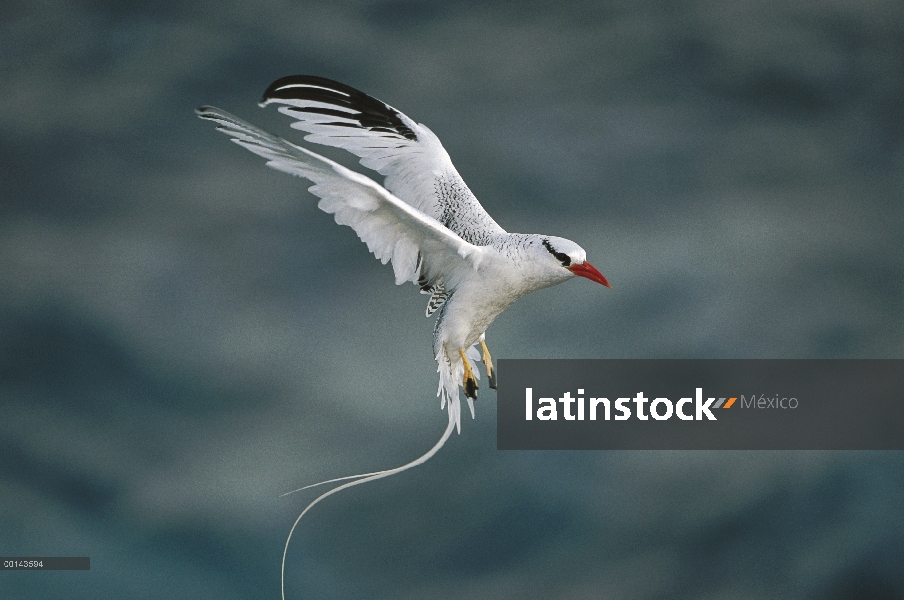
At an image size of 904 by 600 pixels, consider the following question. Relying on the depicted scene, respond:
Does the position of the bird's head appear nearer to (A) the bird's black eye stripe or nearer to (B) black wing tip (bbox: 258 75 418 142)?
(A) the bird's black eye stripe

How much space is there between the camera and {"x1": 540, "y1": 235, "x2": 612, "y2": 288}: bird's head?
5.22 meters

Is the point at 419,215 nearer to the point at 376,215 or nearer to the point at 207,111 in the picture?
the point at 376,215

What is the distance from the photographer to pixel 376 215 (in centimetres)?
559

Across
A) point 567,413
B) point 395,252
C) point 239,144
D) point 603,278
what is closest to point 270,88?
point 239,144

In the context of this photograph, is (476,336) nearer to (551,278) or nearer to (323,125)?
(551,278)

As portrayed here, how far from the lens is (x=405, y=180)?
652 cm

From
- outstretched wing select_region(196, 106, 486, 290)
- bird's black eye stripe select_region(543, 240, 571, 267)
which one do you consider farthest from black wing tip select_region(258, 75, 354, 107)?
bird's black eye stripe select_region(543, 240, 571, 267)

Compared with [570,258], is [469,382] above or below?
below

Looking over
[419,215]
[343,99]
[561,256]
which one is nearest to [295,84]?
[343,99]

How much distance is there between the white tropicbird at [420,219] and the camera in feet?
17.1

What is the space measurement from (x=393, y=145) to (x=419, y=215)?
1.54m

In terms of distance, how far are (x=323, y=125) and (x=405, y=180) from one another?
652 mm

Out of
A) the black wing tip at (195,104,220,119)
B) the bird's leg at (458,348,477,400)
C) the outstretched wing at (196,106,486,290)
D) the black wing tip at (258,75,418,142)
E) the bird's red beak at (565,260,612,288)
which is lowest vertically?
the bird's leg at (458,348,477,400)

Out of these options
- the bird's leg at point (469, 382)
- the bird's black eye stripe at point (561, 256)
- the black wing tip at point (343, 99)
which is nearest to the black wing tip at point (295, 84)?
the black wing tip at point (343, 99)
